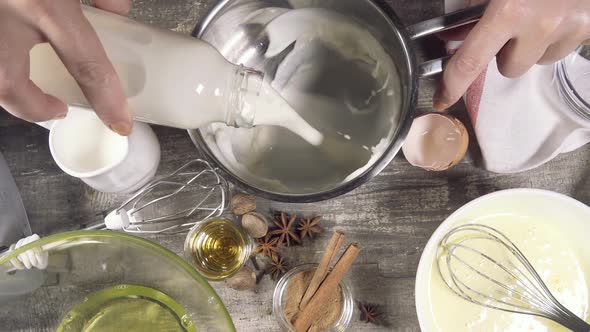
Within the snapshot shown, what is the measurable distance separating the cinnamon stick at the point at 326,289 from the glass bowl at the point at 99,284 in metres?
0.18

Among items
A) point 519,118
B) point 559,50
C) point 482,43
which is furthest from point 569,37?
point 519,118

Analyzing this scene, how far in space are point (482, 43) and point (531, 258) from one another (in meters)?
0.46

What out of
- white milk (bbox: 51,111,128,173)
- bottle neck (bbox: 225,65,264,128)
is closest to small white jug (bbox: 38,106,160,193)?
white milk (bbox: 51,111,128,173)

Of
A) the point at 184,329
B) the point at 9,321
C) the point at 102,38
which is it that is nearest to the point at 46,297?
the point at 9,321

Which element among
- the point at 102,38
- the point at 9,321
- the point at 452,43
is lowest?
the point at 9,321

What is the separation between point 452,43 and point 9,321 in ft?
2.69

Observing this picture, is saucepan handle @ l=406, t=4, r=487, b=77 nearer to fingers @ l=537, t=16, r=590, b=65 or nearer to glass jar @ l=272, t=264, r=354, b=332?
fingers @ l=537, t=16, r=590, b=65

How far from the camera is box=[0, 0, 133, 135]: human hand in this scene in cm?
49

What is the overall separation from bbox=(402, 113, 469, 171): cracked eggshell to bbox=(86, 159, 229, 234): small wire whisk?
1.11 feet

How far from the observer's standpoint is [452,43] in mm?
908

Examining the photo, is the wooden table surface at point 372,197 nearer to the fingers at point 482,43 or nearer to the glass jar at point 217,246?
the glass jar at point 217,246

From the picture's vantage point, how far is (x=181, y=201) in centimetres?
95

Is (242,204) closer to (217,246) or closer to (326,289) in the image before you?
(217,246)

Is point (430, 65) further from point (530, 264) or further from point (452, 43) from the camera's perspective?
point (530, 264)
